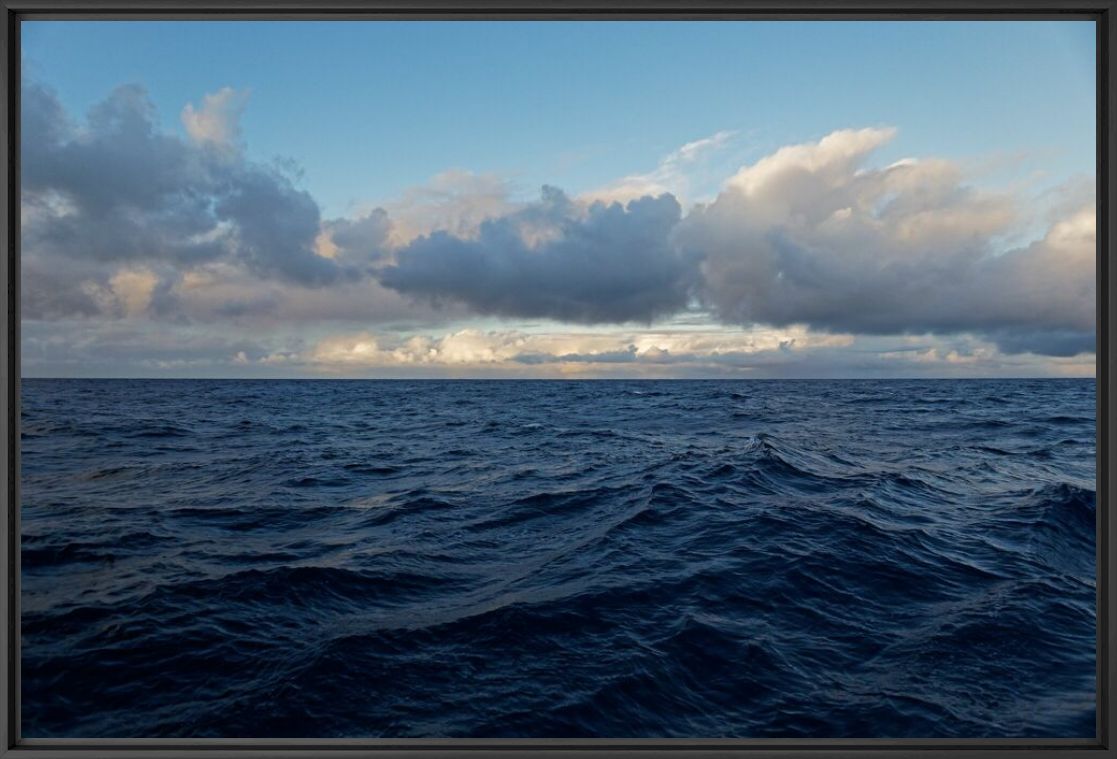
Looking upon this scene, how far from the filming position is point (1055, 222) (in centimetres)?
295

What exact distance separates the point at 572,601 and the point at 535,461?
4220mm

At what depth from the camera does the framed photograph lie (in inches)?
57.1

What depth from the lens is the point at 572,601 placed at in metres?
2.44

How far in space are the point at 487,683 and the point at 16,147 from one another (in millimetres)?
2116

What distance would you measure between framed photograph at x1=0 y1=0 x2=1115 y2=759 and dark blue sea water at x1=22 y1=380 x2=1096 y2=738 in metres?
0.02

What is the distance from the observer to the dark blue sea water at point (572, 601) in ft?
5.91

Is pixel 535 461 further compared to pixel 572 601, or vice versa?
pixel 535 461

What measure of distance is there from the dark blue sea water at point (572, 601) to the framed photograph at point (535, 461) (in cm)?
2

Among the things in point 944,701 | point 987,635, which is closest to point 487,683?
point 944,701

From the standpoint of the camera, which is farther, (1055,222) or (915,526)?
(915,526)

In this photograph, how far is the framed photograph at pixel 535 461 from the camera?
145 cm

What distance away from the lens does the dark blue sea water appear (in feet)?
5.91

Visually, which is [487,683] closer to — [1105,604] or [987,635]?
[1105,604]

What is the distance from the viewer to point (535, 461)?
21.8 ft
